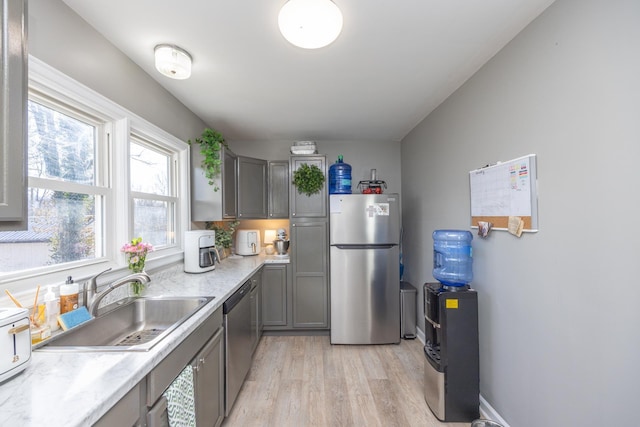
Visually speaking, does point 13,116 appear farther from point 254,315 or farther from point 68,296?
point 254,315

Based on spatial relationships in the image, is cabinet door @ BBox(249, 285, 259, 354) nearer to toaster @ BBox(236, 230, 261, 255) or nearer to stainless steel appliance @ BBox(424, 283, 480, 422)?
toaster @ BBox(236, 230, 261, 255)

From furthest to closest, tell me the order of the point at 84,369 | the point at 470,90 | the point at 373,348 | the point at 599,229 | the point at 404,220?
the point at 404,220, the point at 373,348, the point at 470,90, the point at 599,229, the point at 84,369

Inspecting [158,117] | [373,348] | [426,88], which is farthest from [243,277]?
[426,88]

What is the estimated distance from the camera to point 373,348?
296 centimetres

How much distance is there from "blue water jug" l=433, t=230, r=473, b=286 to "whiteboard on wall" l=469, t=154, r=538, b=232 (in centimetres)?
16

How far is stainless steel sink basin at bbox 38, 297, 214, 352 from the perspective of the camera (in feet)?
4.08

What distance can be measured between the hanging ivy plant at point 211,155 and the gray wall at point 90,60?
1.44ft

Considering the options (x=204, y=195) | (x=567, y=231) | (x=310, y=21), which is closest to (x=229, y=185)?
(x=204, y=195)

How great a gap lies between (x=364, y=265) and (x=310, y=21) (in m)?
2.34

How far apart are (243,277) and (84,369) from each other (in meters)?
1.34

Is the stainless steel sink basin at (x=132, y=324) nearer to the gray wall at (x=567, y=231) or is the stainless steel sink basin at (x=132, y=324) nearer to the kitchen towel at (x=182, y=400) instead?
the kitchen towel at (x=182, y=400)

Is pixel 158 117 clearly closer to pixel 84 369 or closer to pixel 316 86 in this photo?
pixel 316 86

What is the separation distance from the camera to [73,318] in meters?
1.26

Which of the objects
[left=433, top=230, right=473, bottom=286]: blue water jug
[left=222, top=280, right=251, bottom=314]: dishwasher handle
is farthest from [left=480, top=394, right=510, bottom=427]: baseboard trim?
[left=222, top=280, right=251, bottom=314]: dishwasher handle
